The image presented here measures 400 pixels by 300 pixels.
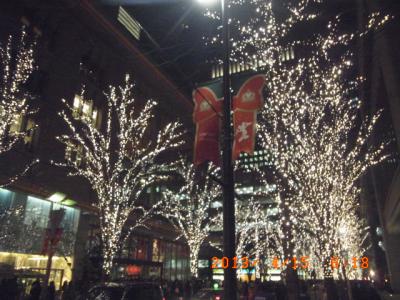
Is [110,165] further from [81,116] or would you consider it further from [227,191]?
[227,191]

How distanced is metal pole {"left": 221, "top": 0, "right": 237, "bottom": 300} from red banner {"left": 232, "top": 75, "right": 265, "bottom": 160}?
1.05 ft

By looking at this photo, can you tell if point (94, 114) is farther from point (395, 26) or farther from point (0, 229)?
point (395, 26)

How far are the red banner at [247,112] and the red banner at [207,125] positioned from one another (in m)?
0.37

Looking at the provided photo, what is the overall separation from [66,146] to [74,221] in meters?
4.74

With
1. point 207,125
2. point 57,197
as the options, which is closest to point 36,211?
point 57,197

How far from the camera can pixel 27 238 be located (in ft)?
58.5

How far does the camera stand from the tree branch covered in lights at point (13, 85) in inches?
652

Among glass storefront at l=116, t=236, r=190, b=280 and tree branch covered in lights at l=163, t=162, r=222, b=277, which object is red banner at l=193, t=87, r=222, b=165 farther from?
glass storefront at l=116, t=236, r=190, b=280

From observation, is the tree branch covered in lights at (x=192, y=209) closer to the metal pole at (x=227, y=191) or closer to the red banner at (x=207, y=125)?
the red banner at (x=207, y=125)

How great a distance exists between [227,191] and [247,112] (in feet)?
5.59

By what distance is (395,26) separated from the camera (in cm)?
2081

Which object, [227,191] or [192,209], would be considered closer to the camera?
[227,191]

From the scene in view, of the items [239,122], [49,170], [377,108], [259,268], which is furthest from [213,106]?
[259,268]

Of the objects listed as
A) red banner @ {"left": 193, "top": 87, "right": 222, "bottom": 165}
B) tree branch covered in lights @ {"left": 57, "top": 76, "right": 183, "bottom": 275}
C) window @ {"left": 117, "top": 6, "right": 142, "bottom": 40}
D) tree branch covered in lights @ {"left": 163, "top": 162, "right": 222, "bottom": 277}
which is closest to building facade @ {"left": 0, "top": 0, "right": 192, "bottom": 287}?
tree branch covered in lights @ {"left": 57, "top": 76, "right": 183, "bottom": 275}
